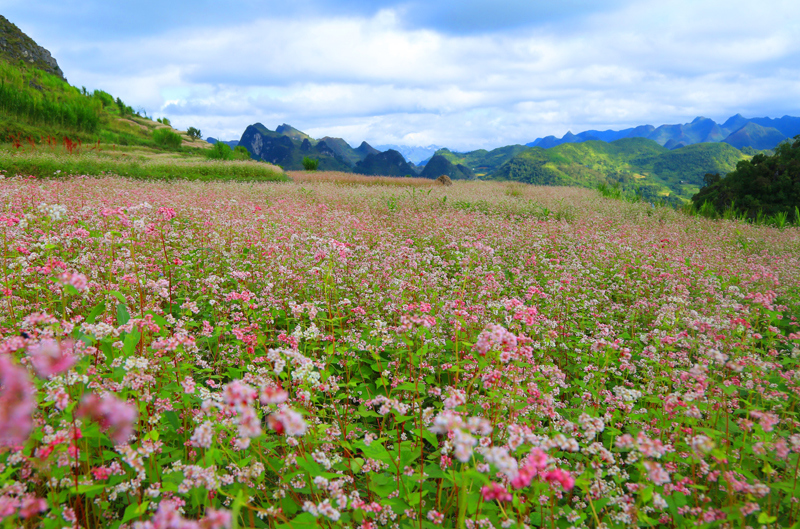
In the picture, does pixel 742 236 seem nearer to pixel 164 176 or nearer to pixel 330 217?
pixel 330 217

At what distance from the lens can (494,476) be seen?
8.38ft

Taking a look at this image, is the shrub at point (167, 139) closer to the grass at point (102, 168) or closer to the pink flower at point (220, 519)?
the grass at point (102, 168)

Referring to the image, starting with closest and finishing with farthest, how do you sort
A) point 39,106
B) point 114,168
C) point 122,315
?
point 122,315 < point 114,168 < point 39,106

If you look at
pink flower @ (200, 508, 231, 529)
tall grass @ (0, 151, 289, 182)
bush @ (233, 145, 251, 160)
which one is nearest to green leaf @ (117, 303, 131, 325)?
pink flower @ (200, 508, 231, 529)

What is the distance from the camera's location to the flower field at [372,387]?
211 cm

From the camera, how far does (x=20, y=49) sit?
173 feet

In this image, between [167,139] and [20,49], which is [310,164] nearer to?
[167,139]

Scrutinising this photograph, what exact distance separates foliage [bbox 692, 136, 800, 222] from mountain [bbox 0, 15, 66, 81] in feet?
248

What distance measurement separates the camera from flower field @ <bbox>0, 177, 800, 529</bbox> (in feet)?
6.92

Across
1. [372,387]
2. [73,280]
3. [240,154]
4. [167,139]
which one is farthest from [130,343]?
[240,154]

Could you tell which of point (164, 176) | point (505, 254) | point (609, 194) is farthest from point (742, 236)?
point (164, 176)

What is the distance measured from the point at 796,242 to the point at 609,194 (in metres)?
14.6

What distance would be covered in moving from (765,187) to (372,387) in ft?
77.8

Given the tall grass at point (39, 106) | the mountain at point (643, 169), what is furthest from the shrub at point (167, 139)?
the mountain at point (643, 169)
